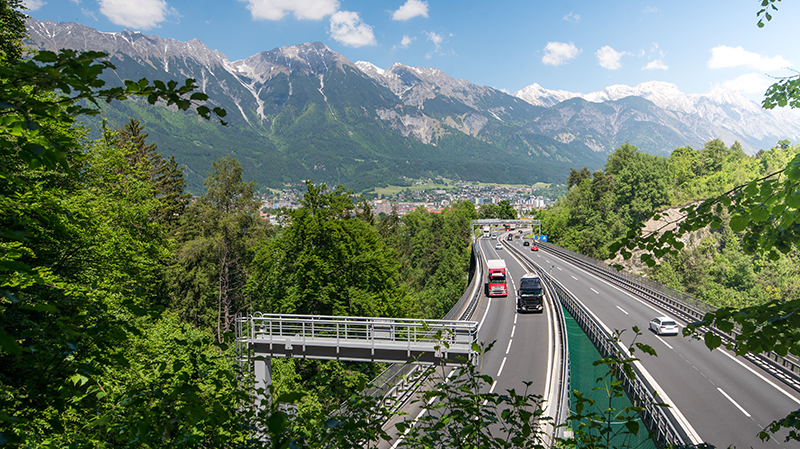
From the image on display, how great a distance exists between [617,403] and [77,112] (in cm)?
2394

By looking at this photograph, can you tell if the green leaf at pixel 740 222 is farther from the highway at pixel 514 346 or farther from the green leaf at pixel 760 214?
the highway at pixel 514 346

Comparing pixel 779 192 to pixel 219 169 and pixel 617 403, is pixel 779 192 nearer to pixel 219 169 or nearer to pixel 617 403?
pixel 617 403

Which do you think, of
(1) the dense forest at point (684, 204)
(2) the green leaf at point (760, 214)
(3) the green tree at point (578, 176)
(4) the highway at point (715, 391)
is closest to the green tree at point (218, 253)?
(4) the highway at point (715, 391)

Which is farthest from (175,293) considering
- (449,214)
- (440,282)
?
(449,214)

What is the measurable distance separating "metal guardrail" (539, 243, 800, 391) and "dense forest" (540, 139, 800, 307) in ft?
25.2

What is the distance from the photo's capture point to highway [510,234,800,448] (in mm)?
14766

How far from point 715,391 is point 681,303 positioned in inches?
598

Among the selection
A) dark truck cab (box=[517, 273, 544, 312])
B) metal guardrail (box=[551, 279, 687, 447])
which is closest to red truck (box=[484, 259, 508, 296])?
metal guardrail (box=[551, 279, 687, 447])

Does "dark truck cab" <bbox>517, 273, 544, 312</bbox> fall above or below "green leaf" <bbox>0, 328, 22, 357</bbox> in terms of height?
below

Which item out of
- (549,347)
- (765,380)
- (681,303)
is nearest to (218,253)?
(549,347)

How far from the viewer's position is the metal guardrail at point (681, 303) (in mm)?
19062

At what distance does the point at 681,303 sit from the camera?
102 feet

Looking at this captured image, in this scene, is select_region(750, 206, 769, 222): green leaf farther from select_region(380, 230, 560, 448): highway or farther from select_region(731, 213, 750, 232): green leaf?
select_region(380, 230, 560, 448): highway

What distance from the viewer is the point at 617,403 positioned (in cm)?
2028
